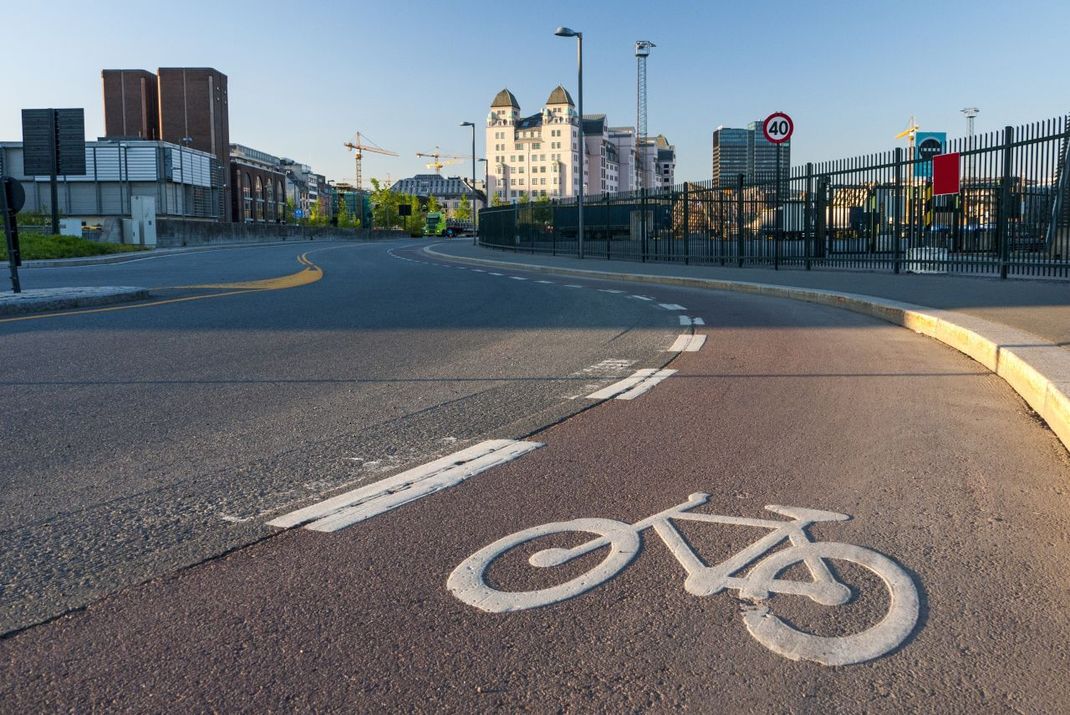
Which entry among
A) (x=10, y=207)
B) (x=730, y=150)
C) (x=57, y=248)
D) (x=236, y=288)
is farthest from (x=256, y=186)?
(x=10, y=207)

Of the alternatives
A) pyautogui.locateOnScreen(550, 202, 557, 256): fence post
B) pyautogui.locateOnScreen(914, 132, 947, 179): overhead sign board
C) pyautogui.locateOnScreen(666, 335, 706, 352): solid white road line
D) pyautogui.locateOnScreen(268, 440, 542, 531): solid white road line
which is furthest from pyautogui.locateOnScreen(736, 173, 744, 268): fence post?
pyautogui.locateOnScreen(268, 440, 542, 531): solid white road line

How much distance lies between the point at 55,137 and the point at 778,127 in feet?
108

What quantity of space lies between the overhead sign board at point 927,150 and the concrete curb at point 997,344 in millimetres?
4363

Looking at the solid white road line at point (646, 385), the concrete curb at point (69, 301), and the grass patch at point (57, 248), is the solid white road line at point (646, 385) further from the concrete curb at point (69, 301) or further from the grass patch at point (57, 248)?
the grass patch at point (57, 248)

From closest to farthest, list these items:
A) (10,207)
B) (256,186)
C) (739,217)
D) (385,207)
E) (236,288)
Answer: (10,207)
(236,288)
(739,217)
(256,186)
(385,207)

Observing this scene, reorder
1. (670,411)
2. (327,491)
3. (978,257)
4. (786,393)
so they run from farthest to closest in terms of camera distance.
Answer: (978,257) → (786,393) → (670,411) → (327,491)

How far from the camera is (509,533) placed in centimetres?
380

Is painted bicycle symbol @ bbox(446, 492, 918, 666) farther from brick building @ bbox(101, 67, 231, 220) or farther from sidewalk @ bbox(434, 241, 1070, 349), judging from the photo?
brick building @ bbox(101, 67, 231, 220)

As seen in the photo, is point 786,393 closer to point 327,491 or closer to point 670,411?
point 670,411

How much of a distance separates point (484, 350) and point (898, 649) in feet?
22.8

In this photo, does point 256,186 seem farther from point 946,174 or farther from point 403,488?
point 403,488

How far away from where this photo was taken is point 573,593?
319cm

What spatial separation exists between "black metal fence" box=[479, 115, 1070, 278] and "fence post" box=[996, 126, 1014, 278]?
0.02m

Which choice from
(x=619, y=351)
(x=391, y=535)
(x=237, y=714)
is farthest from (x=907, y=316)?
(x=237, y=714)
